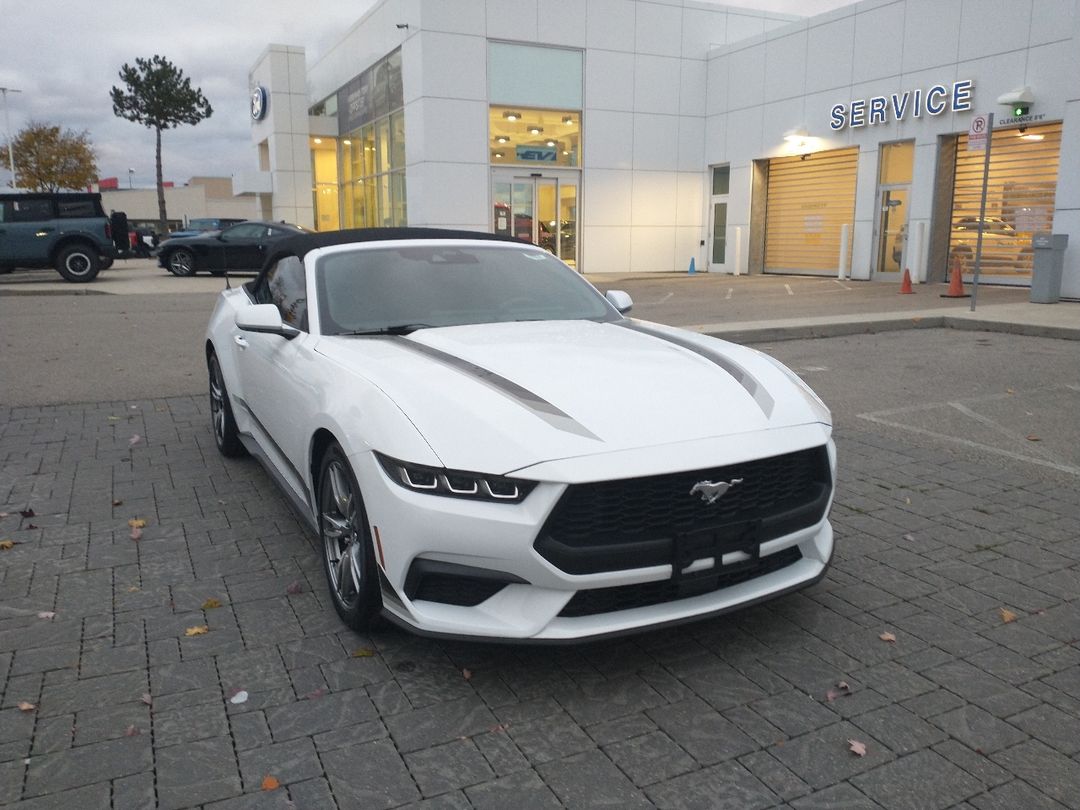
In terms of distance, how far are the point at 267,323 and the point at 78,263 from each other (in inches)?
770

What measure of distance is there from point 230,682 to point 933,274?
20.9 metres

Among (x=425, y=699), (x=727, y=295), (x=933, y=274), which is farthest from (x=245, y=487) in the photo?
(x=933, y=274)

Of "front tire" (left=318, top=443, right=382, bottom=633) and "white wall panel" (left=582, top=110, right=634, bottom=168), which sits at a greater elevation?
"white wall panel" (left=582, top=110, right=634, bottom=168)

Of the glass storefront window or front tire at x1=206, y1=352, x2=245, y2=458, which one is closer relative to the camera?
front tire at x1=206, y1=352, x2=245, y2=458

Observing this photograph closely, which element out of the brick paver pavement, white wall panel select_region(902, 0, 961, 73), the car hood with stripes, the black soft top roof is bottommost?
the brick paver pavement

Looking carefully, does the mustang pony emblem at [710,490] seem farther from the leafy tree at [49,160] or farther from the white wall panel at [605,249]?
the leafy tree at [49,160]

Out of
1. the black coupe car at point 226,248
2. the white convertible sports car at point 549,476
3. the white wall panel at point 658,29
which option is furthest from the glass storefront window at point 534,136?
the white convertible sports car at point 549,476

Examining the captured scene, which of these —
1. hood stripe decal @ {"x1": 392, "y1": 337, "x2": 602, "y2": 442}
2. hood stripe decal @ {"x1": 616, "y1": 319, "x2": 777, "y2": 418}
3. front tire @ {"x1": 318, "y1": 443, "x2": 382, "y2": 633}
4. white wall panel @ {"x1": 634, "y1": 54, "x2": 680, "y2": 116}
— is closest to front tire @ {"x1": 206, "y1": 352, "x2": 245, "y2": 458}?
front tire @ {"x1": 318, "y1": 443, "x2": 382, "y2": 633}

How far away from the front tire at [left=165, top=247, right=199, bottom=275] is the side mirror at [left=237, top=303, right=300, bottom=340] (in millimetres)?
21906

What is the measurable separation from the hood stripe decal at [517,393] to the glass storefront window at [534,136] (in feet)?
74.9

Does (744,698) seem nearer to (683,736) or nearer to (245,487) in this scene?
(683,736)

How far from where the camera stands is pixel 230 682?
3.03 meters

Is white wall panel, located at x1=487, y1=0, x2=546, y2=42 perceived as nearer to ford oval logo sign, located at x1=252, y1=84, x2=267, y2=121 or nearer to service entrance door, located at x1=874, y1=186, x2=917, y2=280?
service entrance door, located at x1=874, y1=186, x2=917, y2=280

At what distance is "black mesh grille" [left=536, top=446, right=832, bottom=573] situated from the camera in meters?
2.77
